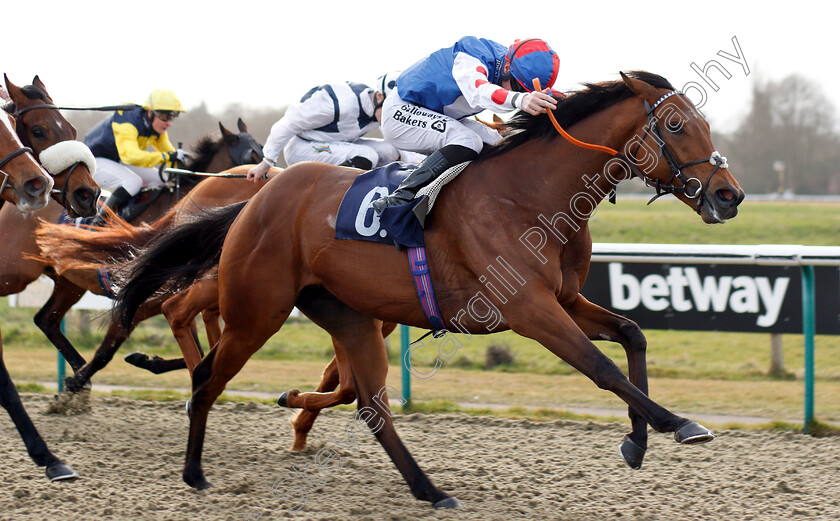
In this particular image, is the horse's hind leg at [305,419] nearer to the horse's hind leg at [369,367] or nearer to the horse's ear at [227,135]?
the horse's hind leg at [369,367]

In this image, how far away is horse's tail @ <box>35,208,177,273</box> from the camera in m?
4.57

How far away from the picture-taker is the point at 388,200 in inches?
143

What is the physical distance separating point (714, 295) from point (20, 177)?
3.99m

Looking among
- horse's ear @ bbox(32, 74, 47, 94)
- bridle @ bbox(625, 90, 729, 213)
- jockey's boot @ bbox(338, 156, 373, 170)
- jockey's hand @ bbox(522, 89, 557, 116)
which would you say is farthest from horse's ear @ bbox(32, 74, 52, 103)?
bridle @ bbox(625, 90, 729, 213)

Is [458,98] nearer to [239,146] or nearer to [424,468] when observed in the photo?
[424,468]

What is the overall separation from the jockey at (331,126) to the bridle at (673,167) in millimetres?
2217

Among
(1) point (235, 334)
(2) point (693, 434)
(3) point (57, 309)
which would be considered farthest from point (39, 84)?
(2) point (693, 434)

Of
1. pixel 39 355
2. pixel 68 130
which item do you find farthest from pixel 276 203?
pixel 39 355

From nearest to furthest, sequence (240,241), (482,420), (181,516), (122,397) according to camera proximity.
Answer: (181,516) → (240,241) → (482,420) → (122,397)

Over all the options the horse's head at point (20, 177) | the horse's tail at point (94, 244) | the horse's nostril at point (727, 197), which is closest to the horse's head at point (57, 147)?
the horse's tail at point (94, 244)

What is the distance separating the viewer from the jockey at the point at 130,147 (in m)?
6.29

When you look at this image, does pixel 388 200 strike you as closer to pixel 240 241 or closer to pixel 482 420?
pixel 240 241

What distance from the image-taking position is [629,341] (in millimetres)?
3607

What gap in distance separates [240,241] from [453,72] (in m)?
1.20
